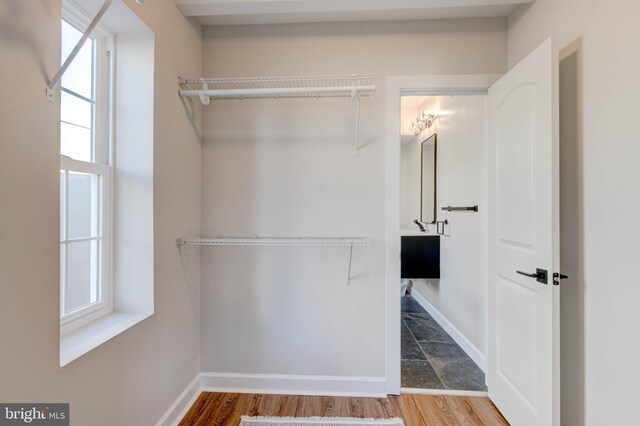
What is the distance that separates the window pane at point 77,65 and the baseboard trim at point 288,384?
1785 mm

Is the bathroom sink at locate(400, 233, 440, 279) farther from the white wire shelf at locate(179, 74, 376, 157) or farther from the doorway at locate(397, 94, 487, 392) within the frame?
the white wire shelf at locate(179, 74, 376, 157)

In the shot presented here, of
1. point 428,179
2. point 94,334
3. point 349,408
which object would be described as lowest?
point 349,408

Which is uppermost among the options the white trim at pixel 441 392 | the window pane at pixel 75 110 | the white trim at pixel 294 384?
the window pane at pixel 75 110

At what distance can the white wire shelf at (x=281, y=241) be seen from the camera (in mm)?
1756

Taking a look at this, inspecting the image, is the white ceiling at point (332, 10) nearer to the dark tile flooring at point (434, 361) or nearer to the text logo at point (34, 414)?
the text logo at point (34, 414)

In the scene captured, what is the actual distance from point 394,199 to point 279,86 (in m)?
1.09

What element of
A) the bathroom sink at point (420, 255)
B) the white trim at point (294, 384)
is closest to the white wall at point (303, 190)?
the white trim at point (294, 384)

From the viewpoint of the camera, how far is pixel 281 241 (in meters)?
1.85

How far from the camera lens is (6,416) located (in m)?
0.87

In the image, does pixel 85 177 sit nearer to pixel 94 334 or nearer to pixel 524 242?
pixel 94 334

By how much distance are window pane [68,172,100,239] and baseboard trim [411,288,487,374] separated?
259cm

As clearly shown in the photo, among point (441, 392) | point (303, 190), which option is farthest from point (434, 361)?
point (303, 190)

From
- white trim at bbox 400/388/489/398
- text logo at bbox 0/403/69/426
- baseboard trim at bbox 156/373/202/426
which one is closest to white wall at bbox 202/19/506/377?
baseboard trim at bbox 156/373/202/426

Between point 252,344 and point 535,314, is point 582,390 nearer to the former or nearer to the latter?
point 535,314
